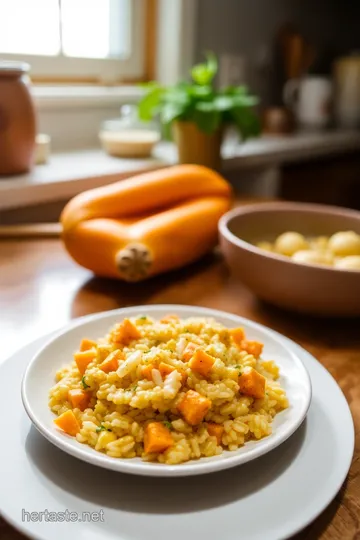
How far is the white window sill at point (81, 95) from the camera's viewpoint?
167cm

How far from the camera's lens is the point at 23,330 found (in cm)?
76

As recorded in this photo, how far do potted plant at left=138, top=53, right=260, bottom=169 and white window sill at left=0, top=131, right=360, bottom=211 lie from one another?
11 cm

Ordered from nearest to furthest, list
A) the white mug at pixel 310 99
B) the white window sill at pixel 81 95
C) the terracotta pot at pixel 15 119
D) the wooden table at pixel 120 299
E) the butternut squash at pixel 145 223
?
the wooden table at pixel 120 299, the butternut squash at pixel 145 223, the terracotta pot at pixel 15 119, the white window sill at pixel 81 95, the white mug at pixel 310 99

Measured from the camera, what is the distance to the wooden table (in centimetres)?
73

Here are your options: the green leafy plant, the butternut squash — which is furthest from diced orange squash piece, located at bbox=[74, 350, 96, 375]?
the green leafy plant

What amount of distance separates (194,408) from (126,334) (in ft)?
0.46

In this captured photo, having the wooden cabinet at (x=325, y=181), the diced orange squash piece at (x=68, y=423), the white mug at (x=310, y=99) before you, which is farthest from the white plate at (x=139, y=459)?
the white mug at (x=310, y=99)

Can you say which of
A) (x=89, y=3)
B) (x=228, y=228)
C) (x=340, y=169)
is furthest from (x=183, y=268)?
(x=340, y=169)

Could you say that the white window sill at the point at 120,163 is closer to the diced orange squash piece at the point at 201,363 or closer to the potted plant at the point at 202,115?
the potted plant at the point at 202,115

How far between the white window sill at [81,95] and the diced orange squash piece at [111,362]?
4.08 ft

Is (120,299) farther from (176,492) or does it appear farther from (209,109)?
(209,109)

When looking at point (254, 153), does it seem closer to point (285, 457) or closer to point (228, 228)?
point (228, 228)

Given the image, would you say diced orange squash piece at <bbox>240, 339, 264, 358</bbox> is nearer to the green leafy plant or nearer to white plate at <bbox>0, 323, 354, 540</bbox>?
white plate at <bbox>0, 323, 354, 540</bbox>

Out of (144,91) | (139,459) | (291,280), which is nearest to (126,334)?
(139,459)
